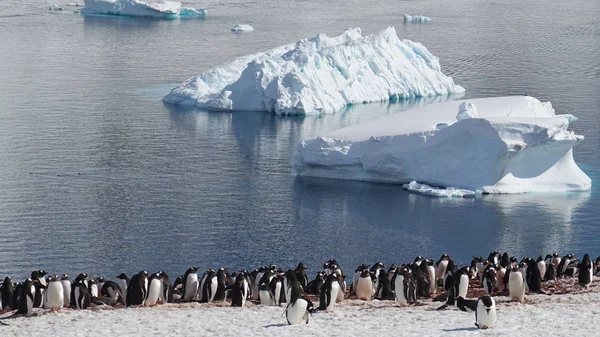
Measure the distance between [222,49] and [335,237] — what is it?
114 ft

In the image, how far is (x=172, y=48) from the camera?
63.3 m

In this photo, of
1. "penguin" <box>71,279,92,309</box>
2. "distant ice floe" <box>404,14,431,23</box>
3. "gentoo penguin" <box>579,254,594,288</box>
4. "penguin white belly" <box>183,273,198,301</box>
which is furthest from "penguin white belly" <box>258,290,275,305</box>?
"distant ice floe" <box>404,14,431,23</box>

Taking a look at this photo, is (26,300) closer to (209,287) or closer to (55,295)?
(55,295)

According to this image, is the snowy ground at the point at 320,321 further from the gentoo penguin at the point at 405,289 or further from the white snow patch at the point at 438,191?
the white snow patch at the point at 438,191

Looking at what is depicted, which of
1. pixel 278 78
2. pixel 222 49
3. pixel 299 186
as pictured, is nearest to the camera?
pixel 299 186

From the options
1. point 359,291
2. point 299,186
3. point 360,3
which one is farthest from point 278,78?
point 360,3

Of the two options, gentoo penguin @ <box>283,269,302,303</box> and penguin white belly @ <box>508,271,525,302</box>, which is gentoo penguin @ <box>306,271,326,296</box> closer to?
gentoo penguin @ <box>283,269,302,303</box>

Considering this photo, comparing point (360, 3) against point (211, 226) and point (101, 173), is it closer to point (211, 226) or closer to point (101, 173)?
point (101, 173)

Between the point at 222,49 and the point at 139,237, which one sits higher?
the point at 222,49

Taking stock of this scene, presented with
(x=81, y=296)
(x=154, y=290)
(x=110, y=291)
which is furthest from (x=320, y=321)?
(x=110, y=291)

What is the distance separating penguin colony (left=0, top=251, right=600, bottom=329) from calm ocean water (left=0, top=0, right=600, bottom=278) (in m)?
5.59

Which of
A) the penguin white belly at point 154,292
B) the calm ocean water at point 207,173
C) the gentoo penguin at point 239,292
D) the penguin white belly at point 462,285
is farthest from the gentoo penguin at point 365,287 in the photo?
the calm ocean water at point 207,173

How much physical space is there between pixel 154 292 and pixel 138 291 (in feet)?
0.97

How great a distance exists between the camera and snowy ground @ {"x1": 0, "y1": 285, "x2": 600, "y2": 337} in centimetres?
1576
